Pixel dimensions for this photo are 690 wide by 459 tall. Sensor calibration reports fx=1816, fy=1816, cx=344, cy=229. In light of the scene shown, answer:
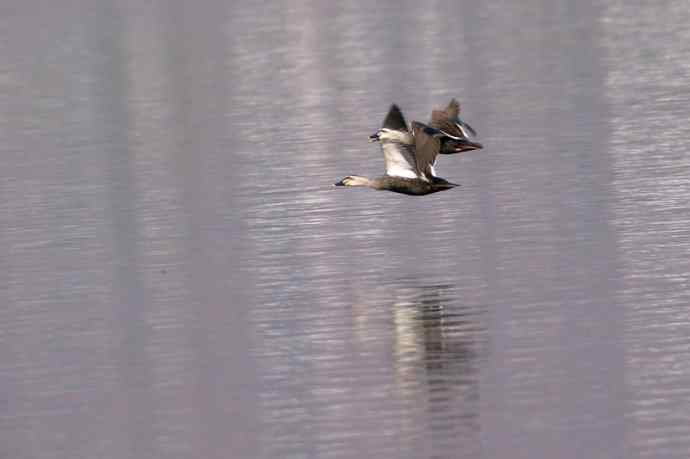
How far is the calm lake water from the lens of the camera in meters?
17.6

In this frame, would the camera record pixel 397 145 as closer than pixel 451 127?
Yes

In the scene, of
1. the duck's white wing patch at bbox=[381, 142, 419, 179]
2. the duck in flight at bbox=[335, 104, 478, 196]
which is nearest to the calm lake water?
the duck in flight at bbox=[335, 104, 478, 196]

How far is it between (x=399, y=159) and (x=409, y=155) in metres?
0.17

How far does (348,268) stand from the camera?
2380cm

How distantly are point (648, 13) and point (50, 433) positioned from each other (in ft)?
131

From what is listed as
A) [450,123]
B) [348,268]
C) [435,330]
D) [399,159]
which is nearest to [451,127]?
[450,123]

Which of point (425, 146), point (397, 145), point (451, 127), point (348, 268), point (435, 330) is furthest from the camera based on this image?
point (451, 127)

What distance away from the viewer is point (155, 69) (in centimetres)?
4978

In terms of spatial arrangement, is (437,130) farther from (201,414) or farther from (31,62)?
(31,62)

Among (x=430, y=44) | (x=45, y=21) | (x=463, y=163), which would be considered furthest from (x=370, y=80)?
(x=45, y=21)

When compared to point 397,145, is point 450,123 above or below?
above

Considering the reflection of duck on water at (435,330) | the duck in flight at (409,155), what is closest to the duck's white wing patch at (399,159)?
the duck in flight at (409,155)

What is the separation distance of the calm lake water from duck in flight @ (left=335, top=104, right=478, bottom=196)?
0.85 meters

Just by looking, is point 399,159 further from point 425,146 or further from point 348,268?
point 348,268
